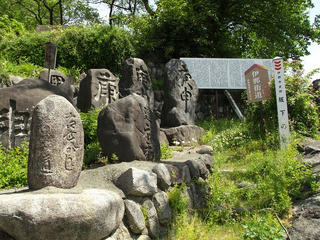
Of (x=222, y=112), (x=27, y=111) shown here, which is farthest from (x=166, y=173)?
(x=222, y=112)

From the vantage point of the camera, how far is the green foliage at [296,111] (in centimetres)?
862

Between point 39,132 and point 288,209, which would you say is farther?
point 288,209

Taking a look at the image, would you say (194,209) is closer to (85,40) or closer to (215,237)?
A: (215,237)

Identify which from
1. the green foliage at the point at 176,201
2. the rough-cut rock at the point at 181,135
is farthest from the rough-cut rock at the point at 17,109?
the green foliage at the point at 176,201

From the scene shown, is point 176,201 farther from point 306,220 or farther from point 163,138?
point 163,138

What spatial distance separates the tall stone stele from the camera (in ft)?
10.6

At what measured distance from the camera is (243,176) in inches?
256

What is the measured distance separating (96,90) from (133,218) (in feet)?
19.2

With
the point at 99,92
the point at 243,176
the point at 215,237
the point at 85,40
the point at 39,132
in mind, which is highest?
the point at 85,40

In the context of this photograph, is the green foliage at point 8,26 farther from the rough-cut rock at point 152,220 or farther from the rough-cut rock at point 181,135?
the rough-cut rock at point 152,220

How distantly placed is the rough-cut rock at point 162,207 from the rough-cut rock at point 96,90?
16.4 ft

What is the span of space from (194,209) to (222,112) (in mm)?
9186

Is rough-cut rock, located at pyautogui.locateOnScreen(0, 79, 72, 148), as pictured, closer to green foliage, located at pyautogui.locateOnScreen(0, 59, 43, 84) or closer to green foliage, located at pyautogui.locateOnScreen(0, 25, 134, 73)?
green foliage, located at pyautogui.locateOnScreen(0, 59, 43, 84)

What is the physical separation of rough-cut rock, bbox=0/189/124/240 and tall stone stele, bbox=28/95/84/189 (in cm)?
44
